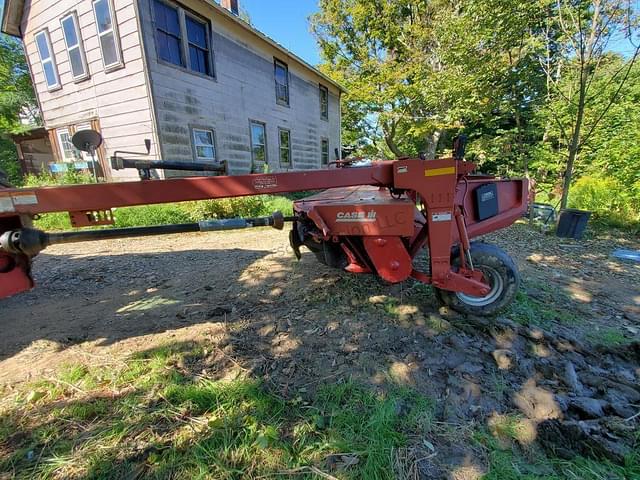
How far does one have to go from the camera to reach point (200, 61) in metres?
8.91

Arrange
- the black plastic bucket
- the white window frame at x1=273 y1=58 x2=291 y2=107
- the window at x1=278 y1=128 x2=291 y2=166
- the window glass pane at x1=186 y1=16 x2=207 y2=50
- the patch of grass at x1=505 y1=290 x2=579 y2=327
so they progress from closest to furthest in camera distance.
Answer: the patch of grass at x1=505 y1=290 x2=579 y2=327
the black plastic bucket
the window glass pane at x1=186 y1=16 x2=207 y2=50
the white window frame at x1=273 y1=58 x2=291 y2=107
the window at x1=278 y1=128 x2=291 y2=166

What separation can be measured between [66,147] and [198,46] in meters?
5.43

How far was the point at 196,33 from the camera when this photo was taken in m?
8.65

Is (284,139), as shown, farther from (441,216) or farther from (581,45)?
(441,216)

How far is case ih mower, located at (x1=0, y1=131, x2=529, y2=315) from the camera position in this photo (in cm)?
229

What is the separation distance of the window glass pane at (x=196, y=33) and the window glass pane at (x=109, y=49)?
73.4 inches

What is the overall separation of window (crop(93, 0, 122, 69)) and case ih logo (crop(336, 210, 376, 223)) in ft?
26.5

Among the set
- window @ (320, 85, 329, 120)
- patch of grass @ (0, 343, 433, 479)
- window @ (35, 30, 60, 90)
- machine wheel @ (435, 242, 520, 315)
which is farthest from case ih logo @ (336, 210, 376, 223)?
window @ (320, 85, 329, 120)

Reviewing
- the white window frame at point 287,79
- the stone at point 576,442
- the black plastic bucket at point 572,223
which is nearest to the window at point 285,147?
the white window frame at point 287,79

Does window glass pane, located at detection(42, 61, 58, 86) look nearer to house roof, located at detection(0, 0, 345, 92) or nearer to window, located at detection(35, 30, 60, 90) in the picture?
window, located at detection(35, 30, 60, 90)

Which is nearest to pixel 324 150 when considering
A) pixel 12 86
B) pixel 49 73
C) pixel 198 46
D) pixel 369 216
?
pixel 198 46

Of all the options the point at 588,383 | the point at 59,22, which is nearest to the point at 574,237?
the point at 588,383

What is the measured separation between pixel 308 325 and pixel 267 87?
10780 mm

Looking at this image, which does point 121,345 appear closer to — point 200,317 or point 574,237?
point 200,317
